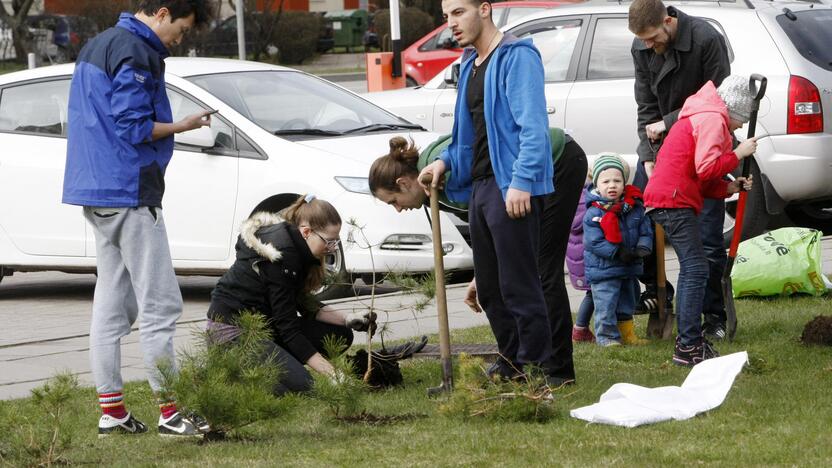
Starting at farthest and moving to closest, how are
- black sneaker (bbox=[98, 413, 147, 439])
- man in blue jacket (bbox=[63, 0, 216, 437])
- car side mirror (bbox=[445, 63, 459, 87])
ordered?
car side mirror (bbox=[445, 63, 459, 87]) < black sneaker (bbox=[98, 413, 147, 439]) < man in blue jacket (bbox=[63, 0, 216, 437])

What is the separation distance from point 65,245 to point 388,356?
13.3 ft

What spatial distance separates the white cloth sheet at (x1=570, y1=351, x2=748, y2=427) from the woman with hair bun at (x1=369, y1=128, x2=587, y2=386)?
0.47 m

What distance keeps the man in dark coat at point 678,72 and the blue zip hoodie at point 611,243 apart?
0.92ft

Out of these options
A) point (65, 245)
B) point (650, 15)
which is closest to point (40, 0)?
point (65, 245)

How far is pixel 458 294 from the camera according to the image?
Answer: 8.93m

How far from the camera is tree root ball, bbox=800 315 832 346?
6.61 metres

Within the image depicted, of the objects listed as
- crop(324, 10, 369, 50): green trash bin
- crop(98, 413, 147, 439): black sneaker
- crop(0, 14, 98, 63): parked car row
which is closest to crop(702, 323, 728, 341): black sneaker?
crop(98, 413, 147, 439): black sneaker

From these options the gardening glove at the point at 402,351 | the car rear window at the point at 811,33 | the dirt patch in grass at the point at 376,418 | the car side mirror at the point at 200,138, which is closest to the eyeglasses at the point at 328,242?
the gardening glove at the point at 402,351

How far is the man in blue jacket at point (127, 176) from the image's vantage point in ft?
17.1

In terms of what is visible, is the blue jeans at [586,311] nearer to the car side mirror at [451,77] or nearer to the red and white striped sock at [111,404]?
the red and white striped sock at [111,404]

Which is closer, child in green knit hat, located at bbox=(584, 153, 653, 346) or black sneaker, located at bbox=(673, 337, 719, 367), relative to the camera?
black sneaker, located at bbox=(673, 337, 719, 367)

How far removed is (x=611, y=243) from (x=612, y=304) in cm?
31

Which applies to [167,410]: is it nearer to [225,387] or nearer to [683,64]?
[225,387]

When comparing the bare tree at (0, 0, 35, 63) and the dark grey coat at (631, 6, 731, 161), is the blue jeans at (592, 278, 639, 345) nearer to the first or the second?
the dark grey coat at (631, 6, 731, 161)
